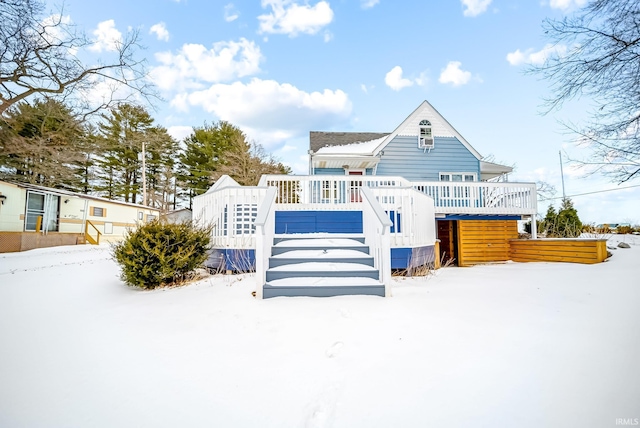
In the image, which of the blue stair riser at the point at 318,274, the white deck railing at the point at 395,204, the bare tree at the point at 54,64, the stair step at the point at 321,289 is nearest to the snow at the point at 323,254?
the blue stair riser at the point at 318,274

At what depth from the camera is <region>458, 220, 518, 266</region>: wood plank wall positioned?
388 inches

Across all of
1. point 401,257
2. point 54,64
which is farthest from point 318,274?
point 54,64

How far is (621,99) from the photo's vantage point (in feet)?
21.2

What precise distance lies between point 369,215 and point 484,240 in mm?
6646

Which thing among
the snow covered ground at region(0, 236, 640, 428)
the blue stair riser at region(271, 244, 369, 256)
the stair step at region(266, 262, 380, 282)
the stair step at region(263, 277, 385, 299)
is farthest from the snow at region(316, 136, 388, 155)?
the snow covered ground at region(0, 236, 640, 428)

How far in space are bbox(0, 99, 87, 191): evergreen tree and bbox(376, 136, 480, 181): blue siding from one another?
13289 mm

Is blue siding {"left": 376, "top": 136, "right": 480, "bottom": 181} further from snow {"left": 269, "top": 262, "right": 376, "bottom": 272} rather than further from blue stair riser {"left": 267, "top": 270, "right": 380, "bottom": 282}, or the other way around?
blue stair riser {"left": 267, "top": 270, "right": 380, "bottom": 282}

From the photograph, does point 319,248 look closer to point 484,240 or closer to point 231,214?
point 231,214

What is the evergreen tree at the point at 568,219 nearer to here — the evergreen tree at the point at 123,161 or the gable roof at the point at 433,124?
the gable roof at the point at 433,124

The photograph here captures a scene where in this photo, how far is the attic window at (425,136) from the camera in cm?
1331

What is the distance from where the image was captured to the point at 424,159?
13289 millimetres

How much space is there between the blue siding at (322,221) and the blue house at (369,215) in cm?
3

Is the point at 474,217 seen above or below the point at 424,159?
below

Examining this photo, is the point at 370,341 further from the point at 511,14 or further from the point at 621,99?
the point at 511,14
